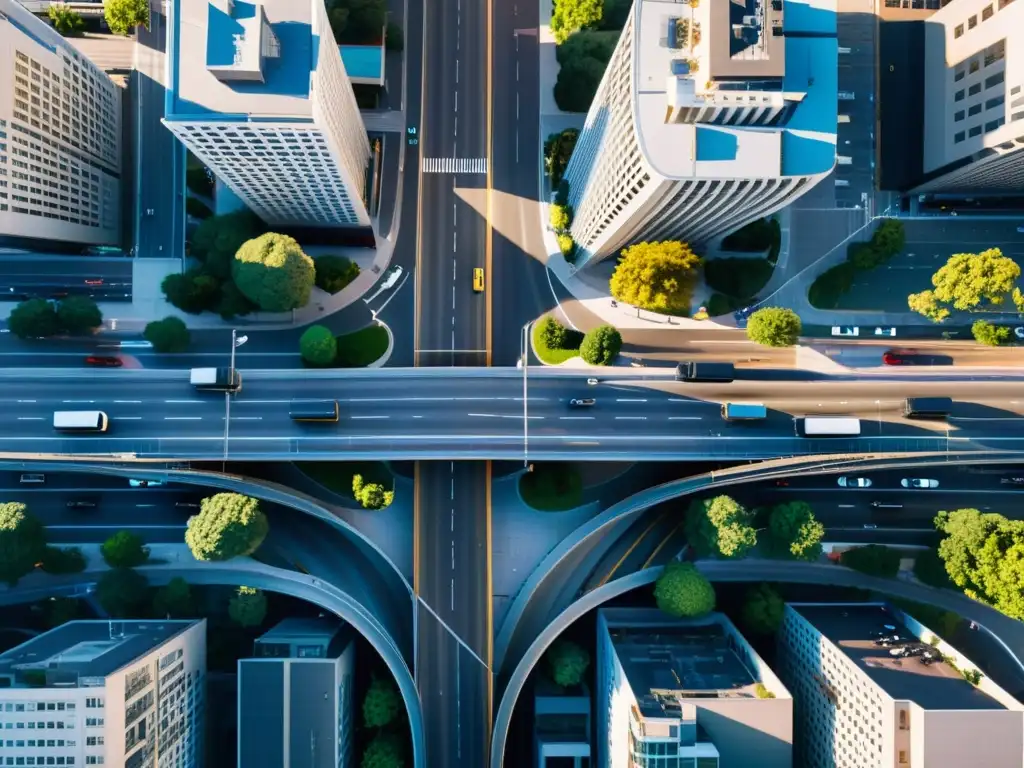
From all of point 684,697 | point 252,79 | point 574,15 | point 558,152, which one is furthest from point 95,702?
point 574,15

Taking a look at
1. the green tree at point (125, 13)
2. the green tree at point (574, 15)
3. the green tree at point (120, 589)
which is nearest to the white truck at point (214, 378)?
the green tree at point (120, 589)

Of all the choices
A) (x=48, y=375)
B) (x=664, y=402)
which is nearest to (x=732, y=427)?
(x=664, y=402)

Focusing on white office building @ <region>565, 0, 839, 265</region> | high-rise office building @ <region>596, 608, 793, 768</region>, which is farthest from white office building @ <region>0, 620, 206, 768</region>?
white office building @ <region>565, 0, 839, 265</region>

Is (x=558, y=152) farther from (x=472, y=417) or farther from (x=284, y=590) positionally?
(x=284, y=590)

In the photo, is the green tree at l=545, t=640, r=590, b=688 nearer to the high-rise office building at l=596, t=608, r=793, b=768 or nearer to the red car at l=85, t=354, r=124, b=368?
the high-rise office building at l=596, t=608, r=793, b=768

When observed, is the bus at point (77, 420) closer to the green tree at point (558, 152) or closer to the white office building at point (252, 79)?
the white office building at point (252, 79)
